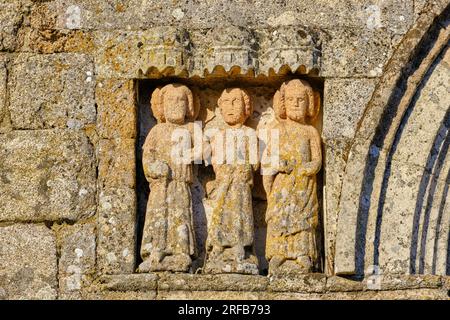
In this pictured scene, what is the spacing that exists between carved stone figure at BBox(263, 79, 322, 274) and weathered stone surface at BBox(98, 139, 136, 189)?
31.0 inches

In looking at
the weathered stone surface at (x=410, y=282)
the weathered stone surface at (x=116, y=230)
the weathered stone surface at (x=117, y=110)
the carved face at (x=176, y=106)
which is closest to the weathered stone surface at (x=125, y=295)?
the weathered stone surface at (x=116, y=230)

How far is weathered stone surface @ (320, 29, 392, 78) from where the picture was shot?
10.1 meters

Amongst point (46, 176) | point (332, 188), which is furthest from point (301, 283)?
point (46, 176)

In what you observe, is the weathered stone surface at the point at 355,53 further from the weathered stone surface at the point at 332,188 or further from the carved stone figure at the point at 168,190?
the carved stone figure at the point at 168,190

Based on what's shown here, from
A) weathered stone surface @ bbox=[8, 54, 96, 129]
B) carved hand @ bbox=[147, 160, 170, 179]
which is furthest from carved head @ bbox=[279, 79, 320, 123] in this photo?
weathered stone surface @ bbox=[8, 54, 96, 129]

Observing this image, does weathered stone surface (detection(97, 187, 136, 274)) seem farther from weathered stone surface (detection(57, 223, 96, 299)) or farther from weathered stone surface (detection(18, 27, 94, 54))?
weathered stone surface (detection(18, 27, 94, 54))

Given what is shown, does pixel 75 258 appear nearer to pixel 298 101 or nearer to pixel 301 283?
pixel 301 283

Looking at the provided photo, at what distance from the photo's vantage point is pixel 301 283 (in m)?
9.80

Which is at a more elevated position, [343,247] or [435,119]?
[435,119]

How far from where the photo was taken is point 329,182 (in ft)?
32.8

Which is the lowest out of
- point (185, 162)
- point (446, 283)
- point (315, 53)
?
point (446, 283)

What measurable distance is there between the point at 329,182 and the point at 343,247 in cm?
42

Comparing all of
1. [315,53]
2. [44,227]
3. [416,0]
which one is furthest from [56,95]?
[416,0]

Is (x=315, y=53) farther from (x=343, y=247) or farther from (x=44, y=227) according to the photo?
(x=44, y=227)
